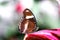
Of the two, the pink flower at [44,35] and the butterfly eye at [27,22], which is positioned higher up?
the butterfly eye at [27,22]

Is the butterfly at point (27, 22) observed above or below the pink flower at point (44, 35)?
above

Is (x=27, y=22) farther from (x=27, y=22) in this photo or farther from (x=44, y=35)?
(x=44, y=35)

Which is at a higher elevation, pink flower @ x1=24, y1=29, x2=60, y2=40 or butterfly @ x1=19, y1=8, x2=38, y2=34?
butterfly @ x1=19, y1=8, x2=38, y2=34

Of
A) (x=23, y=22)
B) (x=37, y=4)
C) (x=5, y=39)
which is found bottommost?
(x=5, y=39)

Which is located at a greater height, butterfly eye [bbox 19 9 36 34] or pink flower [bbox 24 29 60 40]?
butterfly eye [bbox 19 9 36 34]

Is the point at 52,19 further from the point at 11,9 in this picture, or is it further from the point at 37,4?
the point at 11,9

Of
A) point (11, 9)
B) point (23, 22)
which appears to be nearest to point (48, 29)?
point (23, 22)

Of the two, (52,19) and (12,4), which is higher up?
(12,4)

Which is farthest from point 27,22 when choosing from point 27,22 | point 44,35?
point 44,35
